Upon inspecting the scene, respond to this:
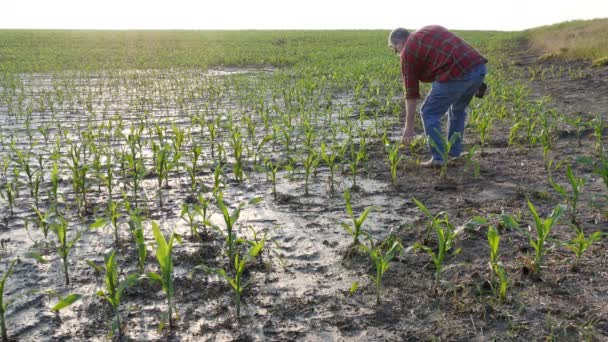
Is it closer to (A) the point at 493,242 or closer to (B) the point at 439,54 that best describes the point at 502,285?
(A) the point at 493,242

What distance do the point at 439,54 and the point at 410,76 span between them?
381 mm

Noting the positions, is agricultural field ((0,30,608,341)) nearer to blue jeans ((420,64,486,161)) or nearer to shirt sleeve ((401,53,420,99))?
blue jeans ((420,64,486,161))

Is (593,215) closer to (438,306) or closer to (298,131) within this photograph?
(438,306)

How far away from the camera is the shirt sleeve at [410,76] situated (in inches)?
219

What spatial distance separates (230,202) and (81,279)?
5.88 feet

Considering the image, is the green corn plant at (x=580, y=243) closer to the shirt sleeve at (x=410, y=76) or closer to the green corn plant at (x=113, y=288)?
the green corn plant at (x=113, y=288)

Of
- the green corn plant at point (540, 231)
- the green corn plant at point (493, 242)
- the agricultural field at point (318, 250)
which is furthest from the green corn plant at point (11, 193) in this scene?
the green corn plant at point (540, 231)

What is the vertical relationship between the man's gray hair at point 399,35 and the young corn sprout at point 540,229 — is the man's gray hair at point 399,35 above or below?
above

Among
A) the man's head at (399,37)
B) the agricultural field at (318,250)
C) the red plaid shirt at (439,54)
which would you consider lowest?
→ the agricultural field at (318,250)

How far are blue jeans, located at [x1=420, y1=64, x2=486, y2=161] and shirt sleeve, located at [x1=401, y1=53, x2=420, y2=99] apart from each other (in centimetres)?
19

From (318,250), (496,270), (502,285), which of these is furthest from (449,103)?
(502,285)

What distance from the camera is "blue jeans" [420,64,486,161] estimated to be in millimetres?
5586

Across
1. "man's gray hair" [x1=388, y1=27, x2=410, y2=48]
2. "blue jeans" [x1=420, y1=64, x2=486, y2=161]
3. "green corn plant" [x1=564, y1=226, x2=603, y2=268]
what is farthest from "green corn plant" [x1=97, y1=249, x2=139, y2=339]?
"man's gray hair" [x1=388, y1=27, x2=410, y2=48]

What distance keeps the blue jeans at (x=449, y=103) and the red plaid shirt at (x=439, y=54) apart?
0.09 m
